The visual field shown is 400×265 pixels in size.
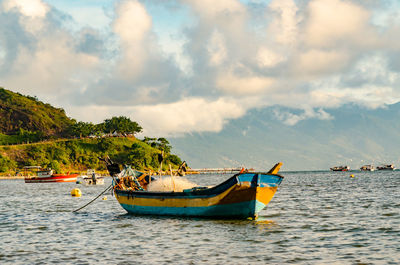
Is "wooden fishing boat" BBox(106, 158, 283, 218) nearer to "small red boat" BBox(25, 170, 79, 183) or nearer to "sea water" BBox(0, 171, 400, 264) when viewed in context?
"sea water" BBox(0, 171, 400, 264)

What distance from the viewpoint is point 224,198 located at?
29359mm

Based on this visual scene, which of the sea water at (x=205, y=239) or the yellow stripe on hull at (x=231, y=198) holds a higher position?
the yellow stripe on hull at (x=231, y=198)

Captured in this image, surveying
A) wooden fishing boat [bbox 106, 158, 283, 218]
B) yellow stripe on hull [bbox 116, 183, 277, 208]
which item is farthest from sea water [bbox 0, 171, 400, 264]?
yellow stripe on hull [bbox 116, 183, 277, 208]

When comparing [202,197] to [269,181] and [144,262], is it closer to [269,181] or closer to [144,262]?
[269,181]

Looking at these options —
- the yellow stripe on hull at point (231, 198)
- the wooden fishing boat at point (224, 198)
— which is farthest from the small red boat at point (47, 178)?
the yellow stripe on hull at point (231, 198)

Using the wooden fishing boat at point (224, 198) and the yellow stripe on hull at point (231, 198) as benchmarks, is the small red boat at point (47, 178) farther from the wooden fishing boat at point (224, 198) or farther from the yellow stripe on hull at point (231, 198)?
the yellow stripe on hull at point (231, 198)

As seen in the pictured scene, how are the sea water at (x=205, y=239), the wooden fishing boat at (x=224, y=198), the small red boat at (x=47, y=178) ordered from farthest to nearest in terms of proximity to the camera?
1. the small red boat at (x=47, y=178)
2. the wooden fishing boat at (x=224, y=198)
3. the sea water at (x=205, y=239)

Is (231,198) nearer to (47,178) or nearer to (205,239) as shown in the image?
(205,239)

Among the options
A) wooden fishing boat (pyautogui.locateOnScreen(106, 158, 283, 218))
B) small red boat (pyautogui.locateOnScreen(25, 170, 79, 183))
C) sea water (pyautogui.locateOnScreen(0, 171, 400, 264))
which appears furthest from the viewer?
small red boat (pyautogui.locateOnScreen(25, 170, 79, 183))

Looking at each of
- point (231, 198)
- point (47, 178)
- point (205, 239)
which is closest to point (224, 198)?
point (231, 198)

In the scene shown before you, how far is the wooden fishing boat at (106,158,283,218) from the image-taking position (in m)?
28.8

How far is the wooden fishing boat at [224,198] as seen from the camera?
2878cm

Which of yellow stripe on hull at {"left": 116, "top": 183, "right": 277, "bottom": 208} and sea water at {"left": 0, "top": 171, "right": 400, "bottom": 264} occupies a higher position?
yellow stripe on hull at {"left": 116, "top": 183, "right": 277, "bottom": 208}

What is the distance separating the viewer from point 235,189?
28750mm
